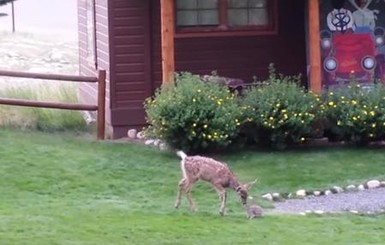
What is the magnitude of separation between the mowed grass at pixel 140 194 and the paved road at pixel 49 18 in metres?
17.7

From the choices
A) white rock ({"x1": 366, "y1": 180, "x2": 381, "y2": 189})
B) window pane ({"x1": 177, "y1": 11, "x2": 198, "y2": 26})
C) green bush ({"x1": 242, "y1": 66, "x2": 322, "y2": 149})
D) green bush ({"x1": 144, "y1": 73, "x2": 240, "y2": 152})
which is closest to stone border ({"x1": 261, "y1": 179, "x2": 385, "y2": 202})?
white rock ({"x1": 366, "y1": 180, "x2": 381, "y2": 189})

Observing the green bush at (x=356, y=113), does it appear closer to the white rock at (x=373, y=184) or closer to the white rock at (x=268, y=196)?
the white rock at (x=373, y=184)

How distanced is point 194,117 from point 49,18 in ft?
75.8

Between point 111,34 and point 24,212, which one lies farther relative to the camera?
point 111,34

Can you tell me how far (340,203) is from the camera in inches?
580

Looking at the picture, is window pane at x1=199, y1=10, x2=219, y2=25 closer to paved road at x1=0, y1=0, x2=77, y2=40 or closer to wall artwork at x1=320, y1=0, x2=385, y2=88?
wall artwork at x1=320, y1=0, x2=385, y2=88

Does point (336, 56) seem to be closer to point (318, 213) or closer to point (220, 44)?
point (220, 44)

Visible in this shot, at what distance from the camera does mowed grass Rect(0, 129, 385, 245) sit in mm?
11969

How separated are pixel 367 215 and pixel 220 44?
6.90 metres

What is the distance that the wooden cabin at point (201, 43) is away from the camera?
19922 millimetres

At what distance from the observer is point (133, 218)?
12898mm

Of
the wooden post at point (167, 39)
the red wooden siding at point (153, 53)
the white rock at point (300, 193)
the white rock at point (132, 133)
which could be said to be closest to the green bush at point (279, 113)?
the wooden post at point (167, 39)

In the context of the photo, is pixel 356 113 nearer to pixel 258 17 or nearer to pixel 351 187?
pixel 351 187

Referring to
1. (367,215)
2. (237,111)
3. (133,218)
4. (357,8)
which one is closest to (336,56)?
(357,8)
